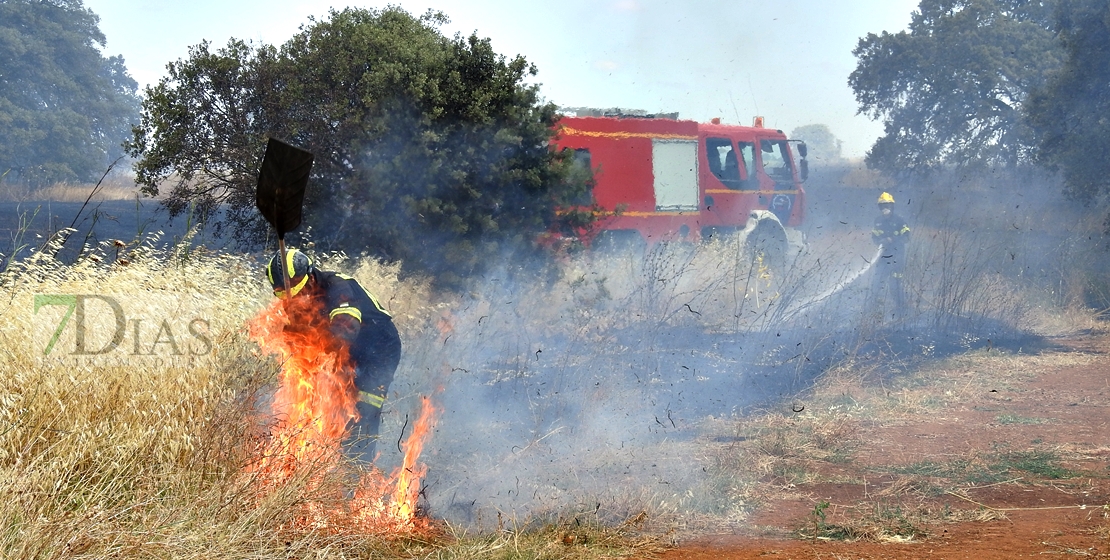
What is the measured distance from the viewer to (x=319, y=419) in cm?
479

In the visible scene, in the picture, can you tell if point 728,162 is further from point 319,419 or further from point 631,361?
point 319,419

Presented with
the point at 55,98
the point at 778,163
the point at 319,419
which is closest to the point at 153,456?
the point at 319,419

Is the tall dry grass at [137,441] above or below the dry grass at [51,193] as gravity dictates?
below

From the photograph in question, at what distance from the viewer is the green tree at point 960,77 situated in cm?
2222

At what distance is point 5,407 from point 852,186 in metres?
28.4

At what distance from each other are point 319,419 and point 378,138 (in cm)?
420

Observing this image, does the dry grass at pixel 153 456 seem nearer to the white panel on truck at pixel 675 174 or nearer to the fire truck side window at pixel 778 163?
the white panel on truck at pixel 675 174

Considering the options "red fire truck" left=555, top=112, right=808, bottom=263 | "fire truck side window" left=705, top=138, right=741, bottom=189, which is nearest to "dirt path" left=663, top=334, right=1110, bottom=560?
"red fire truck" left=555, top=112, right=808, bottom=263

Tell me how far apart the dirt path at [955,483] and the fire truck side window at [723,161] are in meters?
5.61

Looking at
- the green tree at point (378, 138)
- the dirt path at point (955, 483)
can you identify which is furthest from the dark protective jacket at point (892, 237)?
the green tree at point (378, 138)

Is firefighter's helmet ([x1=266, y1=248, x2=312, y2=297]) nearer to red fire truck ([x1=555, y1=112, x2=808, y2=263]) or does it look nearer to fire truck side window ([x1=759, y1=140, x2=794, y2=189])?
red fire truck ([x1=555, y1=112, x2=808, y2=263])

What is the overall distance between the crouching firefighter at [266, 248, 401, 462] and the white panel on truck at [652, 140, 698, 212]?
8433 millimetres

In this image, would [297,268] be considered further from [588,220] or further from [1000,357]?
[1000,357]

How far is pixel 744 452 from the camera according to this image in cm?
659
